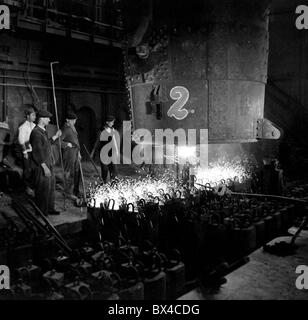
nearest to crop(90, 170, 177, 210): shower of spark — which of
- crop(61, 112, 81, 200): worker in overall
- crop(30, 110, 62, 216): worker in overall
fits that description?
crop(61, 112, 81, 200): worker in overall

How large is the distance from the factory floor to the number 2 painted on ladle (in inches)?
113

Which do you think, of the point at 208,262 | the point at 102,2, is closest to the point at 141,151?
the point at 102,2

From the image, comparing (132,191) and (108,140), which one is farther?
(108,140)

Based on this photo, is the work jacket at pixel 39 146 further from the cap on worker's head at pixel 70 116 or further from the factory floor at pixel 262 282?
the factory floor at pixel 262 282

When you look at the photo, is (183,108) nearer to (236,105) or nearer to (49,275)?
(236,105)

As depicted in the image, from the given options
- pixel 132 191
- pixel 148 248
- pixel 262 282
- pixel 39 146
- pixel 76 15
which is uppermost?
pixel 76 15

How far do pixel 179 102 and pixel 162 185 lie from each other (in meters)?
2.76

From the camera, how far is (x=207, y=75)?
656 cm

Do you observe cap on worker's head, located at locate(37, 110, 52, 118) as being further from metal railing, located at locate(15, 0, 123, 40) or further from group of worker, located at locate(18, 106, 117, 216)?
metal railing, located at locate(15, 0, 123, 40)

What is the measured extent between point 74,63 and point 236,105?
26.6ft

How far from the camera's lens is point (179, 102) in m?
6.73

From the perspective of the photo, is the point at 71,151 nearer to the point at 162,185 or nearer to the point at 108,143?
the point at 108,143

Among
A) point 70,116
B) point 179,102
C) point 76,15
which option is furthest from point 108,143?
point 76,15

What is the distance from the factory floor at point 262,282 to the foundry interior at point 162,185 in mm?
19
